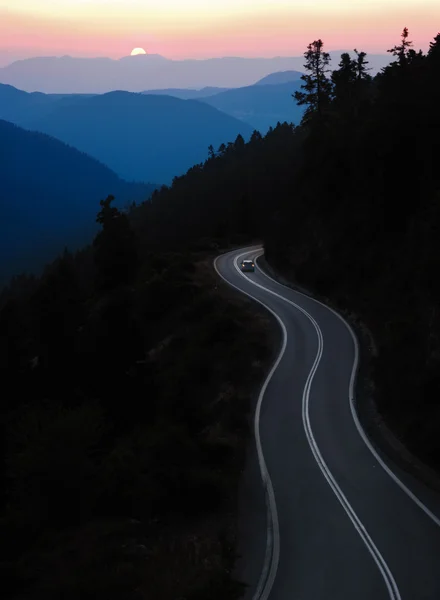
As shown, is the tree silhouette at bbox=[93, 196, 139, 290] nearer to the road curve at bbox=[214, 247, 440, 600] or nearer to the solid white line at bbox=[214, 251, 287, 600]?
the road curve at bbox=[214, 247, 440, 600]

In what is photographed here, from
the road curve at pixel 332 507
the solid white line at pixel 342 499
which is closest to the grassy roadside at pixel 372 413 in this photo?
the road curve at pixel 332 507

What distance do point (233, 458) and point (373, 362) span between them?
9980 millimetres

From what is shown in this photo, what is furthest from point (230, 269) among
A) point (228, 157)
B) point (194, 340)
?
point (228, 157)

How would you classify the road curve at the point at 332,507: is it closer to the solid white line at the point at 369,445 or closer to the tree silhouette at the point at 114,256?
the solid white line at the point at 369,445

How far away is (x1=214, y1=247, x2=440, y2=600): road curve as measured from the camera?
12062 millimetres

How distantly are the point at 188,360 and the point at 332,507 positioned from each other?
15609mm

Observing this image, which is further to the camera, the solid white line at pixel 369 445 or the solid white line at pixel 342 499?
the solid white line at pixel 369 445

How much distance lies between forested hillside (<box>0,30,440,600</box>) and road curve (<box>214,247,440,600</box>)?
1025mm

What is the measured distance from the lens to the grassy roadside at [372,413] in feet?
56.1

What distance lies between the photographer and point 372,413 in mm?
21656

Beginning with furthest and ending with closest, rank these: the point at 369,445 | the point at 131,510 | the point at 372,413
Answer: the point at 372,413 → the point at 369,445 → the point at 131,510

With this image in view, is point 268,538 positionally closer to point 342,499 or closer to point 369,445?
point 342,499

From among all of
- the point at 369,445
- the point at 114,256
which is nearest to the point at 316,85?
the point at 114,256

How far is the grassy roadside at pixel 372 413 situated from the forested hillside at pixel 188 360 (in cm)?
36
